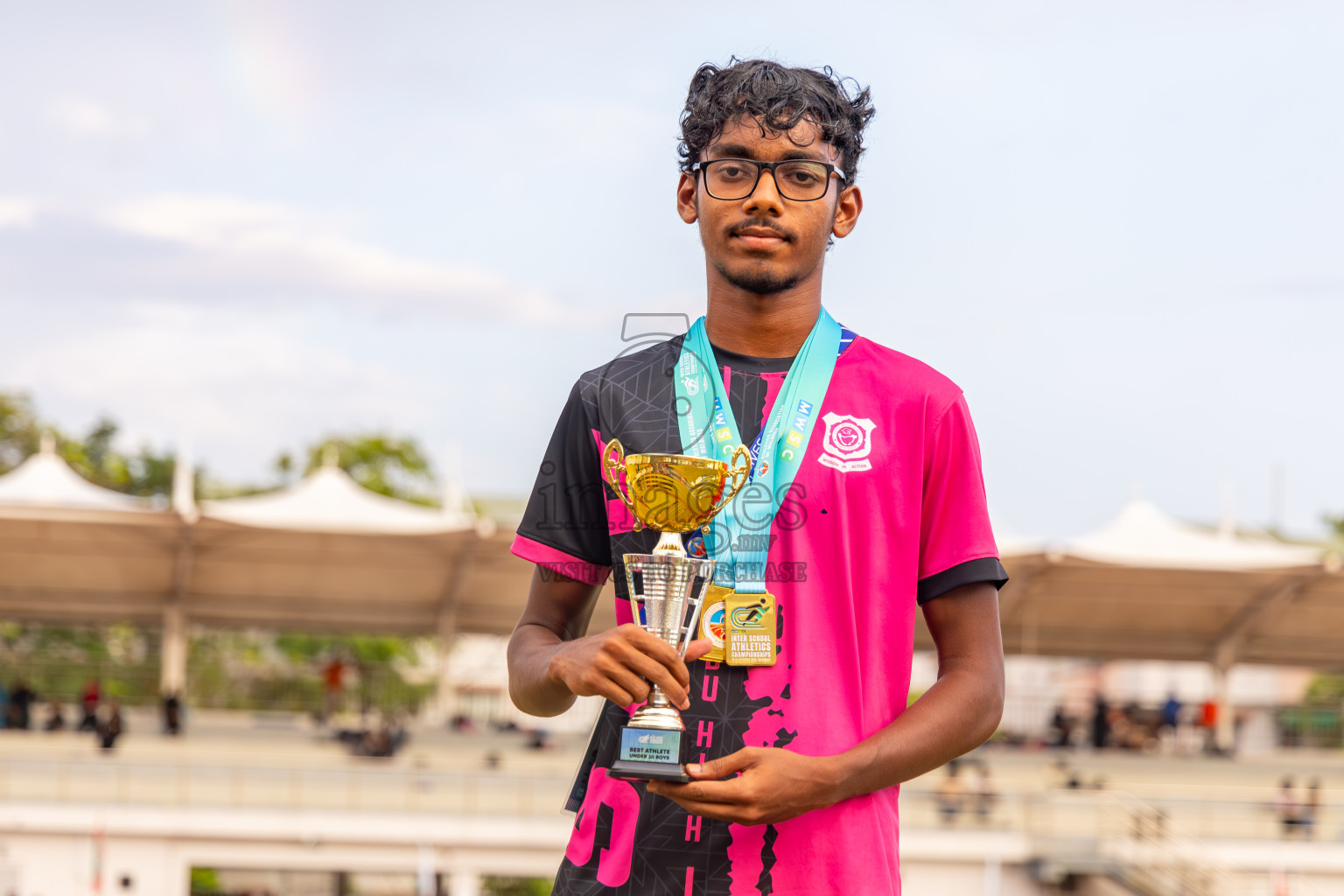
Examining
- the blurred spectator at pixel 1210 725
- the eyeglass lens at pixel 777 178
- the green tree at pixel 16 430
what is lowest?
the blurred spectator at pixel 1210 725

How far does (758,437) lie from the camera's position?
→ 1.71m

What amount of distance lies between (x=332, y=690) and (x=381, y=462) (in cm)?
1557

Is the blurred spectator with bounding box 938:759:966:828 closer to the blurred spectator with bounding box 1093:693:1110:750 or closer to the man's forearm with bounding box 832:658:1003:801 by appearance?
the blurred spectator with bounding box 1093:693:1110:750

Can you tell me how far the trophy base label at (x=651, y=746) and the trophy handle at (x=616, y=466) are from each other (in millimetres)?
277

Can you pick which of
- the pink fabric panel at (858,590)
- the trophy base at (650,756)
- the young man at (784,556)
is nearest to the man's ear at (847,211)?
Answer: the young man at (784,556)

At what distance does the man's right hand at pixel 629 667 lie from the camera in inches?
56.6

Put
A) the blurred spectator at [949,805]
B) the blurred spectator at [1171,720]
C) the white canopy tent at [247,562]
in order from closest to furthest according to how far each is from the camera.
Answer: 1. the blurred spectator at [949,805]
2. the white canopy tent at [247,562]
3. the blurred spectator at [1171,720]

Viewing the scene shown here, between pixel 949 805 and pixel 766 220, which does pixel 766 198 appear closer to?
pixel 766 220

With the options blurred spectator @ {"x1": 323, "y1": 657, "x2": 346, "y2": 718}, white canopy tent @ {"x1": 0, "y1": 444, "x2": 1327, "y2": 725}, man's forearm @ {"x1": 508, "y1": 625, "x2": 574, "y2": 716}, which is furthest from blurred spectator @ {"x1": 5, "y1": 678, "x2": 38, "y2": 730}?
man's forearm @ {"x1": 508, "y1": 625, "x2": 574, "y2": 716}

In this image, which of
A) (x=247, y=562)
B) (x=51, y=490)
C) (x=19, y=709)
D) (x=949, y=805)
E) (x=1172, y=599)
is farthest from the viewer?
(x=1172, y=599)

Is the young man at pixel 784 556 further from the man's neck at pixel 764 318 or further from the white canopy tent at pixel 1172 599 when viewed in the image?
the white canopy tent at pixel 1172 599

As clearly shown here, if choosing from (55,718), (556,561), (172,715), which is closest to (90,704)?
(55,718)

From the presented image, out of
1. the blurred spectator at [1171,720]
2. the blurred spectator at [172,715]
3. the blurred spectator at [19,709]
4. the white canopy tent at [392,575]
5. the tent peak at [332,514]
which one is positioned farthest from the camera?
the blurred spectator at [1171,720]

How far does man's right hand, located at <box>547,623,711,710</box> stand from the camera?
1.44m
